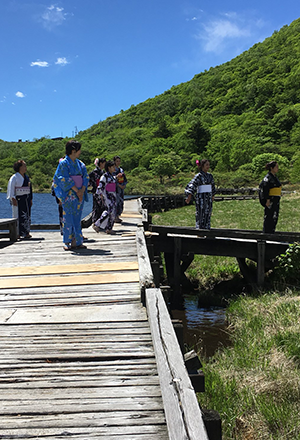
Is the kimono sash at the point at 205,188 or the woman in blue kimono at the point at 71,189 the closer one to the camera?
the woman in blue kimono at the point at 71,189

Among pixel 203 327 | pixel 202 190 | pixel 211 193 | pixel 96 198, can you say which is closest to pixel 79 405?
pixel 203 327

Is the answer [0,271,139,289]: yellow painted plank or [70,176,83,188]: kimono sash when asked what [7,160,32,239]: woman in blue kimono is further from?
[0,271,139,289]: yellow painted plank

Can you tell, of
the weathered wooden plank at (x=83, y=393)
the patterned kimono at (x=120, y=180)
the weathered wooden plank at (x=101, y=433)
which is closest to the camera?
the weathered wooden plank at (x=101, y=433)

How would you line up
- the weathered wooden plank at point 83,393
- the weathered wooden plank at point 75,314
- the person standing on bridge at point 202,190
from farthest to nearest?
the person standing on bridge at point 202,190, the weathered wooden plank at point 75,314, the weathered wooden plank at point 83,393

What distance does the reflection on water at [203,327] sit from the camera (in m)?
5.85

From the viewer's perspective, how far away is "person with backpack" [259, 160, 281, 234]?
8.07 meters

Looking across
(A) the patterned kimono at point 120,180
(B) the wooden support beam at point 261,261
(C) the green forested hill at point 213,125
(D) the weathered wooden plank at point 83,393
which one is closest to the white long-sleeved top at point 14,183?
(A) the patterned kimono at point 120,180

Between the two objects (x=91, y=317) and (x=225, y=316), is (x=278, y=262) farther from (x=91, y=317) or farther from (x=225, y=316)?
(x=91, y=317)

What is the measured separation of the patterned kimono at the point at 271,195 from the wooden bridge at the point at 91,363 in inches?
178

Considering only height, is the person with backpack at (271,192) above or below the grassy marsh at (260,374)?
above

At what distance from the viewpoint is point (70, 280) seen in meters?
4.62

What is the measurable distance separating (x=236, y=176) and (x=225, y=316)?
6486cm

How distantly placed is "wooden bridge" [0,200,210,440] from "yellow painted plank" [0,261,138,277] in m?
0.29

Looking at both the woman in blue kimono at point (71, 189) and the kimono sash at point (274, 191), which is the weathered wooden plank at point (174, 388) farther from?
the kimono sash at point (274, 191)
